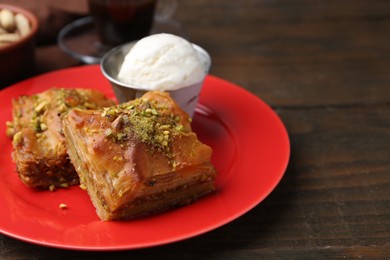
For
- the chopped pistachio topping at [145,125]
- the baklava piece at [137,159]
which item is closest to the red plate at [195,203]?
the baklava piece at [137,159]

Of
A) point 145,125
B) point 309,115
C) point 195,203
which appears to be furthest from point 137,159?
point 309,115

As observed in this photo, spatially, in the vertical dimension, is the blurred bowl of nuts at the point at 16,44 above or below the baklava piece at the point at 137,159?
below

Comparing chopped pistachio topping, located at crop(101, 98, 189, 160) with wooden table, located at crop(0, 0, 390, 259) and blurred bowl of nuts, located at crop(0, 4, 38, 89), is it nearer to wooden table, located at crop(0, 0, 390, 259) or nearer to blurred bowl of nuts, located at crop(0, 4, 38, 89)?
wooden table, located at crop(0, 0, 390, 259)

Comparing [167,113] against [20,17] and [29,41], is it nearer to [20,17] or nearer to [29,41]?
[29,41]

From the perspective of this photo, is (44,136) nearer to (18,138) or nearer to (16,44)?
(18,138)

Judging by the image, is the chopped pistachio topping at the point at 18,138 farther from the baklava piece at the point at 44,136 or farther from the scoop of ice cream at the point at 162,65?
the scoop of ice cream at the point at 162,65

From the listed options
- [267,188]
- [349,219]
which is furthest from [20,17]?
[349,219]

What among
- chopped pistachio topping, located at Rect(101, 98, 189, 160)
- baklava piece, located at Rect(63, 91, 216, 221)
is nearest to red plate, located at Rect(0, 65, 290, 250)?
baklava piece, located at Rect(63, 91, 216, 221)
